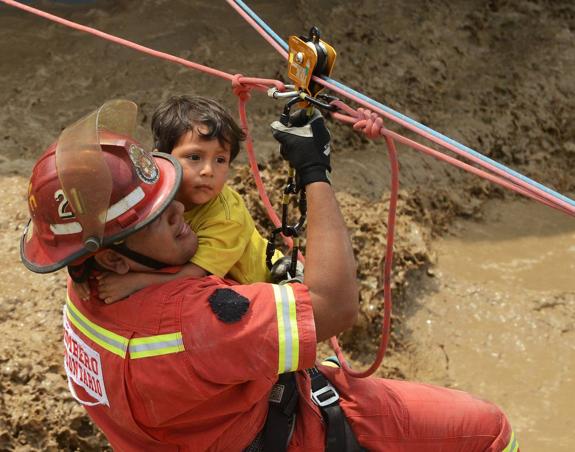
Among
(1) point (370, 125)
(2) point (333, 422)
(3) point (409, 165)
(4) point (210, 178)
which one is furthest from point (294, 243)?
(3) point (409, 165)

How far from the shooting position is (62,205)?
176cm

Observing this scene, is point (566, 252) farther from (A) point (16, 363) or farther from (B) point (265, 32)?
(A) point (16, 363)

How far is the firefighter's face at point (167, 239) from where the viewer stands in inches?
71.5

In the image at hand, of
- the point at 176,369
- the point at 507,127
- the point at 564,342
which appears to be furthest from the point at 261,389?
the point at 507,127

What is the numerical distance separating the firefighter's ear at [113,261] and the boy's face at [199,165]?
0.41m

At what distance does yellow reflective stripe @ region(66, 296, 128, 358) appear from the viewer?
178 cm

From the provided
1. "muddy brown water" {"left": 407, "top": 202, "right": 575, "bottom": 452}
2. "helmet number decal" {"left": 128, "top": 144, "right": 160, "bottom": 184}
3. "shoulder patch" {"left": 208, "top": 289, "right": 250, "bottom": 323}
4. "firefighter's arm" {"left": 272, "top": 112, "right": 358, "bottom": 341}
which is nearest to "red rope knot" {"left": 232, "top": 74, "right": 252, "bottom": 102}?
"firefighter's arm" {"left": 272, "top": 112, "right": 358, "bottom": 341}

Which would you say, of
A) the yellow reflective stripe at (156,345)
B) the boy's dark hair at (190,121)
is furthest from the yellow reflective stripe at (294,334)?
the boy's dark hair at (190,121)

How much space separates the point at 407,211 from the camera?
4.73 m

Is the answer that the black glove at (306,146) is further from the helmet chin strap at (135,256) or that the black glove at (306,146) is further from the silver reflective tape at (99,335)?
the silver reflective tape at (99,335)

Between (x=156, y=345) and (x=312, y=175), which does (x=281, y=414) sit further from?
(x=312, y=175)

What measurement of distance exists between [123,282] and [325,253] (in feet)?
1.56

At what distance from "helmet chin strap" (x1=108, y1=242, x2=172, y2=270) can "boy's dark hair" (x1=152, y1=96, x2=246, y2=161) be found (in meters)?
0.49

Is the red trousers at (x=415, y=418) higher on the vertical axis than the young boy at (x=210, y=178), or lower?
lower
